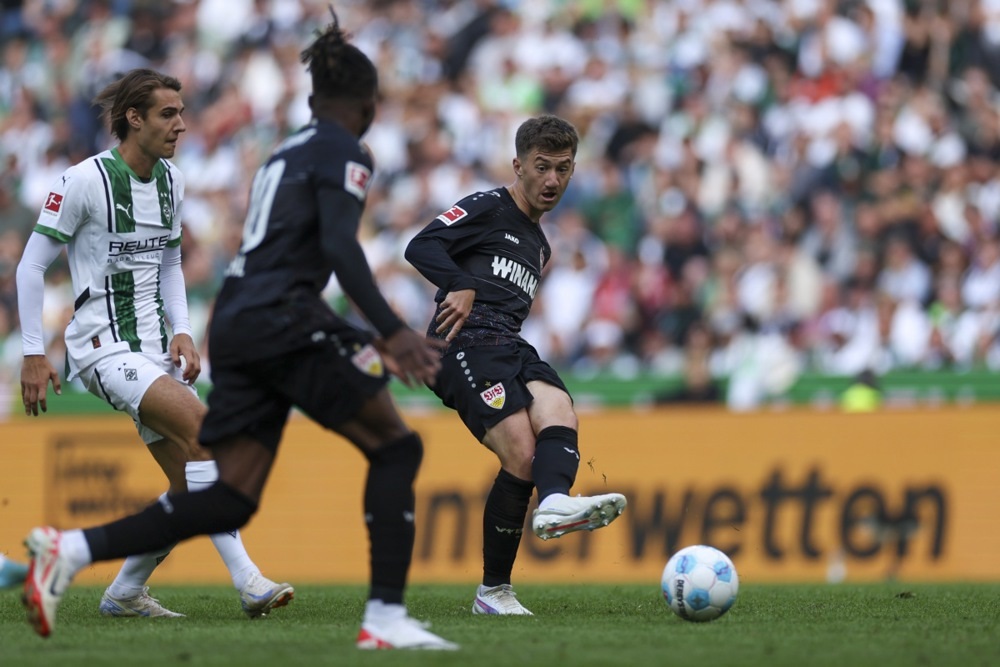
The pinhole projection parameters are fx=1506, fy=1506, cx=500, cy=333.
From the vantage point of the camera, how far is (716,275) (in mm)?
15391

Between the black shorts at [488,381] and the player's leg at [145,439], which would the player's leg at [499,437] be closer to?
the black shorts at [488,381]

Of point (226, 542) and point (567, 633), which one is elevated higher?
point (226, 542)

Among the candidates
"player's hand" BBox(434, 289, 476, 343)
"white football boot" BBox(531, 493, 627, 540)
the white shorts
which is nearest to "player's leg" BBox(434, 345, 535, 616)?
"player's hand" BBox(434, 289, 476, 343)

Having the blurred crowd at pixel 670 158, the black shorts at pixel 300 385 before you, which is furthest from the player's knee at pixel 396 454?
the blurred crowd at pixel 670 158

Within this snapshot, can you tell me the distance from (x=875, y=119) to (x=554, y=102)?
12.6ft

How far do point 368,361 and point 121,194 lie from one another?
225 cm

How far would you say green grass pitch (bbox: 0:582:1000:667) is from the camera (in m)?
5.54

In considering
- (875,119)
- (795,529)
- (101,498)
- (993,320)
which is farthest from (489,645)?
(875,119)

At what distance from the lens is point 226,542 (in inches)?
291

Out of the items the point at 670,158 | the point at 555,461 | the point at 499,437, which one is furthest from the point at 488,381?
the point at 670,158

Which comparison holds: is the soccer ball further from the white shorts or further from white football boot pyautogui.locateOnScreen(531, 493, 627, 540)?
the white shorts

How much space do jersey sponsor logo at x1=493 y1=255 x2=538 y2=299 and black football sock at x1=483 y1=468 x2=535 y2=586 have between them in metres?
1.02

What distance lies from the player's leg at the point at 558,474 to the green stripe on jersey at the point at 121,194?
2.18 meters

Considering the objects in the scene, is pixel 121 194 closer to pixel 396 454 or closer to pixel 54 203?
pixel 54 203
